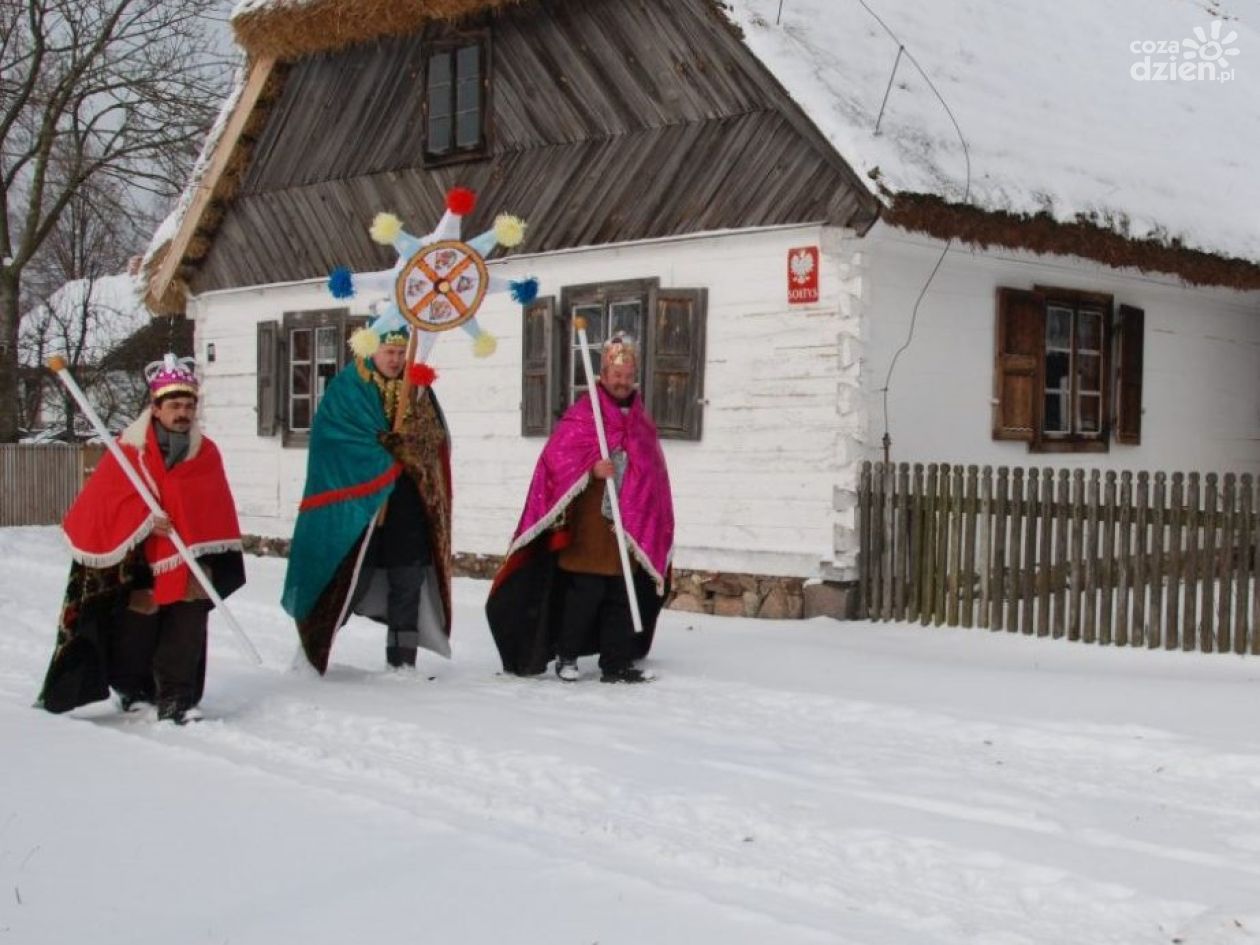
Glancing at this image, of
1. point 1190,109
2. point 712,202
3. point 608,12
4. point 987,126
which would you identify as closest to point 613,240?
point 712,202

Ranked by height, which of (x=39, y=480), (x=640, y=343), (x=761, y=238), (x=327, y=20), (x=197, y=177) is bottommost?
(x=39, y=480)

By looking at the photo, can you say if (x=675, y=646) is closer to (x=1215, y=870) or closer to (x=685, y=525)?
(x=685, y=525)

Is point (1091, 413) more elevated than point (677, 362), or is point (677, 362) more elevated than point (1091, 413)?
point (677, 362)

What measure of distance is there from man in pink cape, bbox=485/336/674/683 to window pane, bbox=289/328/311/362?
7.20 m

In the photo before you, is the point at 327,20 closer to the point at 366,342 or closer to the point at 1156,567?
the point at 366,342

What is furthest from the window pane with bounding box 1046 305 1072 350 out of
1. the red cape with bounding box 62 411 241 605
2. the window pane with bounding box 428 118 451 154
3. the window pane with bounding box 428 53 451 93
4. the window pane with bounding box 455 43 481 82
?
the red cape with bounding box 62 411 241 605

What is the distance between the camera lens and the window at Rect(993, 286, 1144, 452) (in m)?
11.0

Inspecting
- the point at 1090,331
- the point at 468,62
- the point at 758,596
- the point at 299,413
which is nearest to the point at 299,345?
the point at 299,413

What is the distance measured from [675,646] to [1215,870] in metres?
4.68

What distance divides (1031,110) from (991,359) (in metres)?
2.30

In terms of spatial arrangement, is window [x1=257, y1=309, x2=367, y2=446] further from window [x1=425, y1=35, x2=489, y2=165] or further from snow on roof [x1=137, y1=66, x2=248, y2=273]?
window [x1=425, y1=35, x2=489, y2=165]

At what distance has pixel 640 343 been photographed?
11062 mm

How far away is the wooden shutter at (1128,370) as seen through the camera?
1209cm

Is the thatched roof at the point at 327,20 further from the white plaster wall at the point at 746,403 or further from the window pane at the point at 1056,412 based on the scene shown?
the window pane at the point at 1056,412
